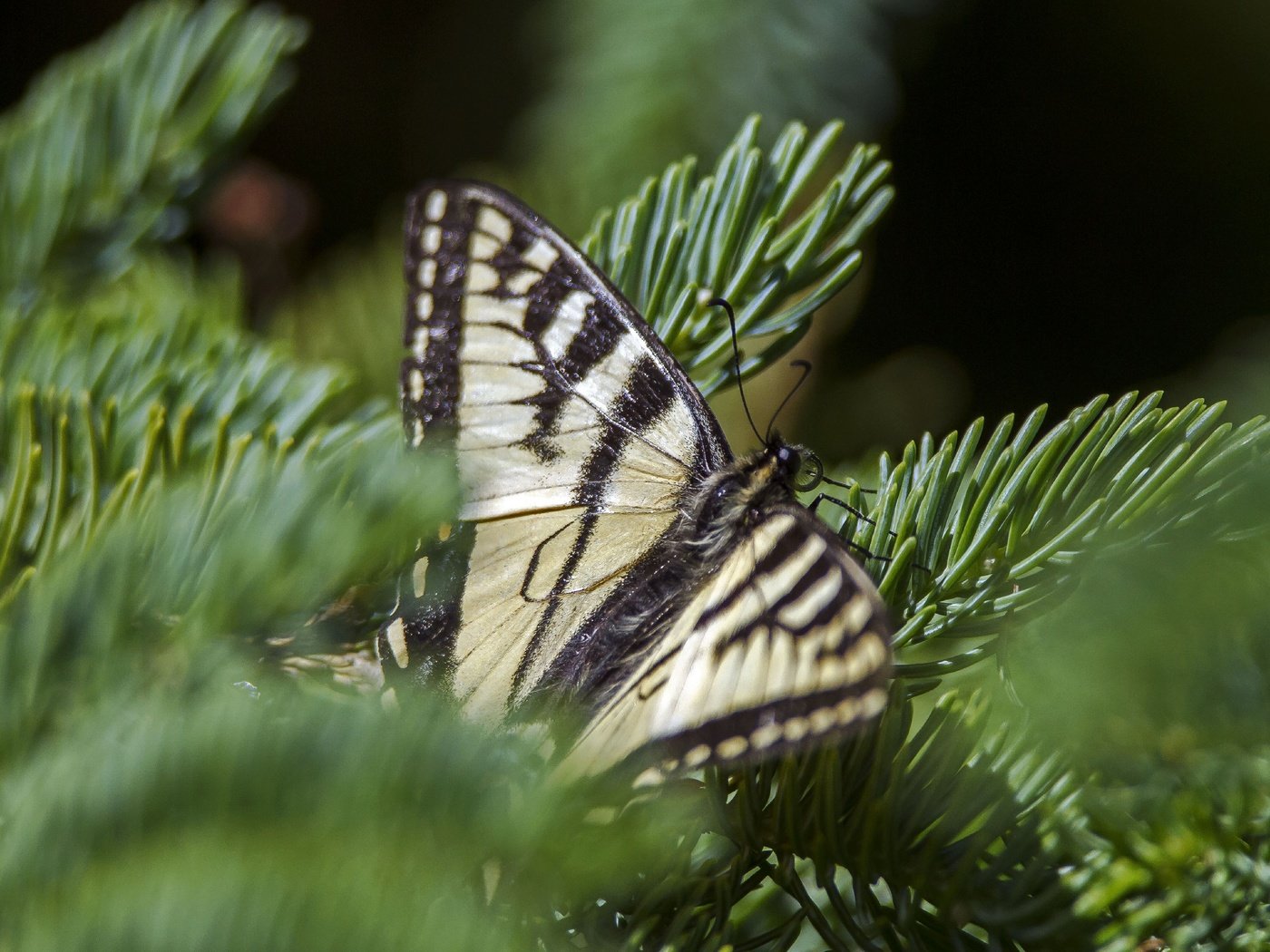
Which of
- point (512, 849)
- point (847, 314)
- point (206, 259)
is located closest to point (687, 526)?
point (512, 849)

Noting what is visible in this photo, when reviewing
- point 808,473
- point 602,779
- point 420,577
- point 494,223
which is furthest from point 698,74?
point 602,779

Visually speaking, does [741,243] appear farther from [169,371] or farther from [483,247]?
[169,371]

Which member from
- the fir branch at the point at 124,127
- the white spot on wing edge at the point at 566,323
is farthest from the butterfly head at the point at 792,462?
the fir branch at the point at 124,127

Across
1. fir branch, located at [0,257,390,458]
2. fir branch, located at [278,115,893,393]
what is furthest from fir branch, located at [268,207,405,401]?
fir branch, located at [278,115,893,393]

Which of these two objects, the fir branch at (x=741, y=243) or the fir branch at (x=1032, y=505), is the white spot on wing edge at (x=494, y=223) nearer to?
the fir branch at (x=741, y=243)

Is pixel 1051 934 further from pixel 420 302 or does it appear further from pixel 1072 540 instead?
pixel 420 302

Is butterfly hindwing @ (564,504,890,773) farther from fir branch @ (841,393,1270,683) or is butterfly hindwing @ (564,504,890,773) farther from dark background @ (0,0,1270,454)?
dark background @ (0,0,1270,454)

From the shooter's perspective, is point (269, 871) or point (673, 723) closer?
point (269, 871)
